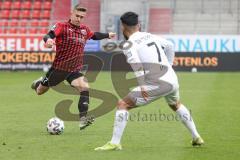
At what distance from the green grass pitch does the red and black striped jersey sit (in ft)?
3.97

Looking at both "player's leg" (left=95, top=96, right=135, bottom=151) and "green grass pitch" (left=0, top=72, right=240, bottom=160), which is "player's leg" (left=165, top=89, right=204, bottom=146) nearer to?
"green grass pitch" (left=0, top=72, right=240, bottom=160)

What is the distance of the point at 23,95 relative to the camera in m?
21.2

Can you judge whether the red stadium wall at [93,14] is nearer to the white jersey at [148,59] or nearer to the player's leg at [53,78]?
the player's leg at [53,78]

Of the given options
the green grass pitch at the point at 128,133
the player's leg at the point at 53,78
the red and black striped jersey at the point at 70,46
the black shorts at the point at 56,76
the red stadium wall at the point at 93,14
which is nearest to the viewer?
the green grass pitch at the point at 128,133

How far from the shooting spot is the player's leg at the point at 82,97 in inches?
513

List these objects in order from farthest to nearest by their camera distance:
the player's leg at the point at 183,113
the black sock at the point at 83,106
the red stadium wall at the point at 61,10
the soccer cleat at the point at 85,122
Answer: the red stadium wall at the point at 61,10, the black sock at the point at 83,106, the soccer cleat at the point at 85,122, the player's leg at the point at 183,113

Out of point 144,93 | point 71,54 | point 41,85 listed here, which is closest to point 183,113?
point 144,93

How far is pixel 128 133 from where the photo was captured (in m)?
12.6

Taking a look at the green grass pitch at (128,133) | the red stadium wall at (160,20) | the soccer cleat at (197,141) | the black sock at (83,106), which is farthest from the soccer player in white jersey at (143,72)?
the red stadium wall at (160,20)

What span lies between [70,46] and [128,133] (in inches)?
88.6

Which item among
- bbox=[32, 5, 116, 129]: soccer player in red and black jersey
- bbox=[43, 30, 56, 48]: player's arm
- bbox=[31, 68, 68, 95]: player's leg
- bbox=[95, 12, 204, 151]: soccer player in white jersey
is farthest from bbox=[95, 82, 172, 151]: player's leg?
bbox=[31, 68, 68, 95]: player's leg

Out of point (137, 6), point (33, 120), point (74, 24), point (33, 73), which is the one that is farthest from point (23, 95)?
point (137, 6)

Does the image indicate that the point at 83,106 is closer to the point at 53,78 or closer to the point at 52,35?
the point at 53,78

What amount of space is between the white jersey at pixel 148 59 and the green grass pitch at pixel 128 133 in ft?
3.62
